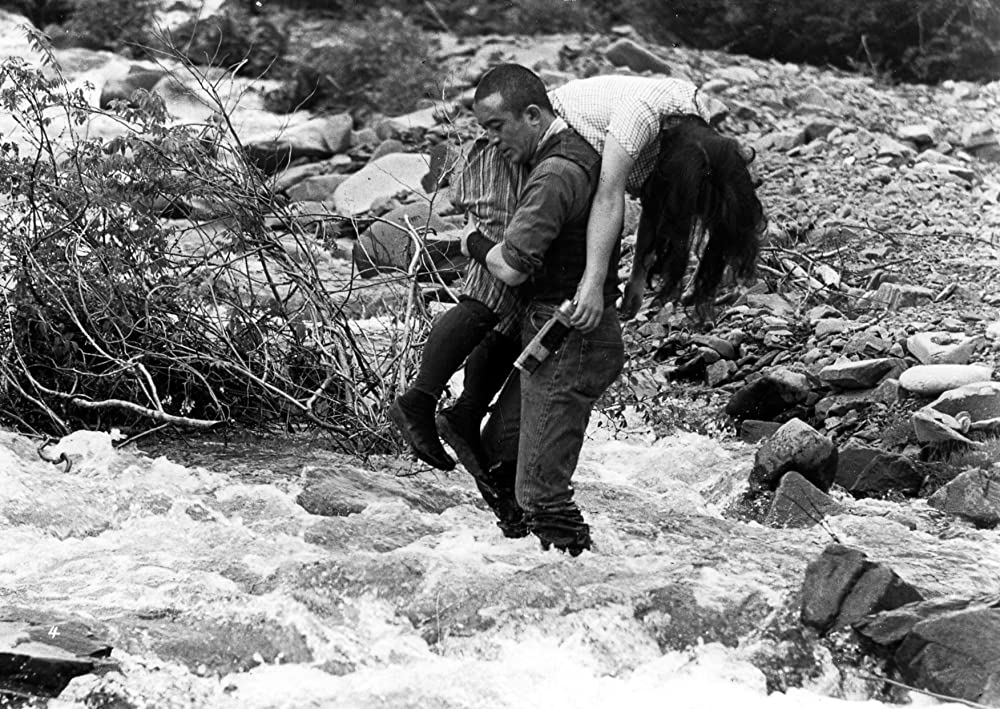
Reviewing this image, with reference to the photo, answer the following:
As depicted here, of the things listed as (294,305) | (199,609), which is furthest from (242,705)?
(294,305)

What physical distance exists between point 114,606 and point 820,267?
4.97 metres

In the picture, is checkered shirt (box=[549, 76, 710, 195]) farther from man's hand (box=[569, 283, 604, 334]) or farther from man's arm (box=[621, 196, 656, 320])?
man's hand (box=[569, 283, 604, 334])

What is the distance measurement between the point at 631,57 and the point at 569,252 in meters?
10.4

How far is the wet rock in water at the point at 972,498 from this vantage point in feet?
16.4

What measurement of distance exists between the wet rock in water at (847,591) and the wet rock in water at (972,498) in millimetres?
1180

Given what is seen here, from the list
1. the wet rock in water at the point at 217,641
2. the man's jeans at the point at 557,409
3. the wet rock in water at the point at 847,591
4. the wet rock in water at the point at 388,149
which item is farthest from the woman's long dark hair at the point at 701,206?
the wet rock in water at the point at 388,149

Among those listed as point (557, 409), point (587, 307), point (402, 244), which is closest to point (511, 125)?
point (587, 307)

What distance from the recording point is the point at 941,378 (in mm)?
6109

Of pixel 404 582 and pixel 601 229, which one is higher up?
pixel 601 229

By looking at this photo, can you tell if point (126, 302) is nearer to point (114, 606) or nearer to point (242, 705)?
point (114, 606)

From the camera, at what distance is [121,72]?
14.7 metres

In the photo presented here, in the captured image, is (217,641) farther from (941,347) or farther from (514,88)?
(941,347)

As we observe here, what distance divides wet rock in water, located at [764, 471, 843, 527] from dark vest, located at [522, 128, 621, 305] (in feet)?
4.34

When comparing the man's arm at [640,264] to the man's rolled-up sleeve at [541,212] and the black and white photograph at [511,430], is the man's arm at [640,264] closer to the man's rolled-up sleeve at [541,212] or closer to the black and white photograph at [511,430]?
the black and white photograph at [511,430]
